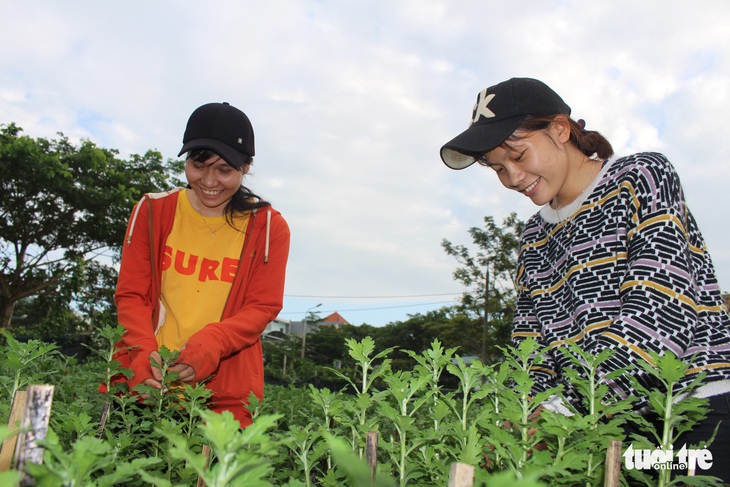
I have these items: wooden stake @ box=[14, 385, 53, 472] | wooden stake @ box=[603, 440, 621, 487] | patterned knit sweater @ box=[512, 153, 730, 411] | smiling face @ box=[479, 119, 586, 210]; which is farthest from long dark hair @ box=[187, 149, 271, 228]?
wooden stake @ box=[603, 440, 621, 487]

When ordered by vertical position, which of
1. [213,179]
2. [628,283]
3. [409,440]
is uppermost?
[213,179]

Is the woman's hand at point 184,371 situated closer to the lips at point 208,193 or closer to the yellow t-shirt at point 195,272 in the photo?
the yellow t-shirt at point 195,272

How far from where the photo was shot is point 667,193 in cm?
180

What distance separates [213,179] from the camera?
9.11 feet

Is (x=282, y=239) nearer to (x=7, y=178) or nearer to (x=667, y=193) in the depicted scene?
(x=667, y=193)

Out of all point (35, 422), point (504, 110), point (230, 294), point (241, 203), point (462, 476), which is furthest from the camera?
point (241, 203)

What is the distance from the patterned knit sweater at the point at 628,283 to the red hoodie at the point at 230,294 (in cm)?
118

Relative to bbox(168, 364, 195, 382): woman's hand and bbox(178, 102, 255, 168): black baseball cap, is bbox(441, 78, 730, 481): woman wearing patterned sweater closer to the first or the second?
bbox(178, 102, 255, 168): black baseball cap

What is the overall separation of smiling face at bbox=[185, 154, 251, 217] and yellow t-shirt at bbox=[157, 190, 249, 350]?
137mm

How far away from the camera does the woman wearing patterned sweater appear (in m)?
1.65

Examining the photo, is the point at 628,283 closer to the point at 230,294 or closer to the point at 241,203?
the point at 230,294

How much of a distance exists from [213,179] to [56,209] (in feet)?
72.5

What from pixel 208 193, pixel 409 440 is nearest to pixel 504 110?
pixel 409 440

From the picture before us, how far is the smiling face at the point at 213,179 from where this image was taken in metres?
2.76
